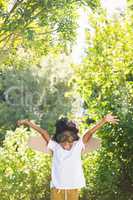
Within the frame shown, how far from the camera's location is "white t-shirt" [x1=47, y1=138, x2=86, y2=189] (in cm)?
586

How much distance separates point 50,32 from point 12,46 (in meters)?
1.54

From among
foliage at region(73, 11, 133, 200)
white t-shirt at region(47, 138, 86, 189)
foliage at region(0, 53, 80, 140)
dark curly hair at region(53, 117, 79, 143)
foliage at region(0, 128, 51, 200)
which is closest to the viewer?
white t-shirt at region(47, 138, 86, 189)

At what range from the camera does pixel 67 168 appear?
586 centimetres

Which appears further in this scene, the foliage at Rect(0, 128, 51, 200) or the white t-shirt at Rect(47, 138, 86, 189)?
the foliage at Rect(0, 128, 51, 200)

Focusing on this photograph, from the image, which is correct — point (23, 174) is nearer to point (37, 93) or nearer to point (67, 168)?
point (67, 168)

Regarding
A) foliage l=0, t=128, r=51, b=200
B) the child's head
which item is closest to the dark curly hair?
the child's head

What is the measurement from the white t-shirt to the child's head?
6cm

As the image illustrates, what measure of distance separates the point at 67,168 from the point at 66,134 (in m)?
0.41

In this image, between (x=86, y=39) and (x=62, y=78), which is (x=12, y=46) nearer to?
(x=86, y=39)

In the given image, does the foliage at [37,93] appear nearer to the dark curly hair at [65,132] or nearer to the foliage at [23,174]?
the foliage at [23,174]

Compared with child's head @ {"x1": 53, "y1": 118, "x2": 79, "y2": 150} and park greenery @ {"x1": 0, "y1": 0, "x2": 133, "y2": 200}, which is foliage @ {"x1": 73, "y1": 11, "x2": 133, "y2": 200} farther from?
child's head @ {"x1": 53, "y1": 118, "x2": 79, "y2": 150}

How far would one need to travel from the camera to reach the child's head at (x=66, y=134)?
5977mm

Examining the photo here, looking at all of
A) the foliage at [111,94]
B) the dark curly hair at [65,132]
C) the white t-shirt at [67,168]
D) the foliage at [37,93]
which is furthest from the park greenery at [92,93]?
the foliage at [37,93]

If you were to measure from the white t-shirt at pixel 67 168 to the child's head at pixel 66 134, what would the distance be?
0.06 meters
